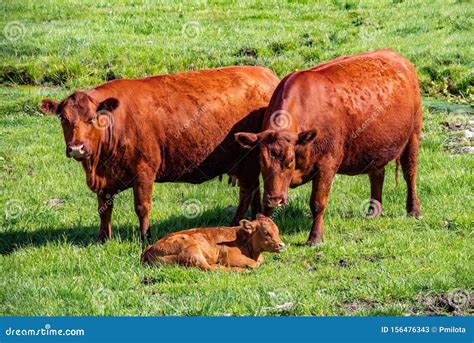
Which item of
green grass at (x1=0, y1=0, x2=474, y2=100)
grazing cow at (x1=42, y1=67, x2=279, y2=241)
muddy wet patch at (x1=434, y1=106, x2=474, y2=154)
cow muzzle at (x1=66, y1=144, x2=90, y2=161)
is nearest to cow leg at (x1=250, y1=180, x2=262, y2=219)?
grazing cow at (x1=42, y1=67, x2=279, y2=241)

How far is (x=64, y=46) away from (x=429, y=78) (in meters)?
8.48

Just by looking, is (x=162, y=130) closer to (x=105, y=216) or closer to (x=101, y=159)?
(x=101, y=159)

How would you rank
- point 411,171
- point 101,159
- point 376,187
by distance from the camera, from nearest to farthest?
point 101,159 → point 376,187 → point 411,171

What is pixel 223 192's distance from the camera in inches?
551

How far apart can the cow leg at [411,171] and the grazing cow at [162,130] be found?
2040 millimetres

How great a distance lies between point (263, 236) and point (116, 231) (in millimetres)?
2508

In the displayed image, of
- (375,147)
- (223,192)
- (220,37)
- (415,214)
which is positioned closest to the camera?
(375,147)

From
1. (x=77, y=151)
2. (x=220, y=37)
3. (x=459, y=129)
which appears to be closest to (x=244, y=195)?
(x=77, y=151)

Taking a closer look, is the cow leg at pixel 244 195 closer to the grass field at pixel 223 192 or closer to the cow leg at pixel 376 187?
the grass field at pixel 223 192

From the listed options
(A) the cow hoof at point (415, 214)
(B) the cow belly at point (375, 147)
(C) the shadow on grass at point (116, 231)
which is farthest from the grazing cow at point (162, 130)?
(A) the cow hoof at point (415, 214)

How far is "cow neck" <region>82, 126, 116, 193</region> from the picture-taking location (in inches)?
456

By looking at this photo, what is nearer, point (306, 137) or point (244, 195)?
point (306, 137)

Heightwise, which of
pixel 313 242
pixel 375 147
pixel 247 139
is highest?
pixel 247 139

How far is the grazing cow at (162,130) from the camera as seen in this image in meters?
11.5
